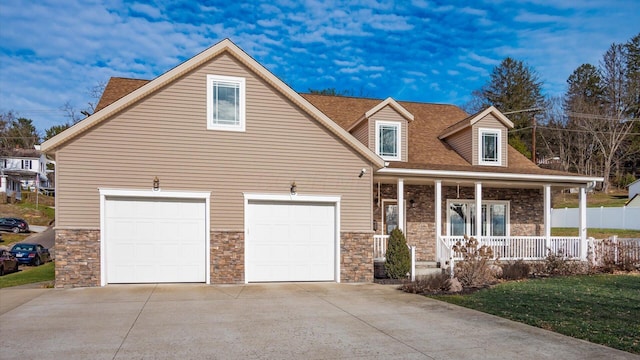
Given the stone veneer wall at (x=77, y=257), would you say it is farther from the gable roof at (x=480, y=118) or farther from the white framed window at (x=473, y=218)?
the gable roof at (x=480, y=118)

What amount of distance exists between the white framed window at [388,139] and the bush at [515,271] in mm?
5051

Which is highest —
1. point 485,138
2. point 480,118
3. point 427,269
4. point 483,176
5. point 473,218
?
point 480,118

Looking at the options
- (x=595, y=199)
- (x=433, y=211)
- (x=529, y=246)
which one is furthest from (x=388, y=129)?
(x=595, y=199)

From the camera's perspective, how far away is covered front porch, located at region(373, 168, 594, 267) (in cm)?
1486

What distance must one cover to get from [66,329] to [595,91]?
60.5m

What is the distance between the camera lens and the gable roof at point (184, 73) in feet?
36.5

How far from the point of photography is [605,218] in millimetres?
31594

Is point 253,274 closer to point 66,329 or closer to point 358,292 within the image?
point 358,292

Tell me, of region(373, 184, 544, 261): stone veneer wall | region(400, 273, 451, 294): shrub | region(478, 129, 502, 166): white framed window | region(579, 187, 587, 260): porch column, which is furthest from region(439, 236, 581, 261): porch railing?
region(400, 273, 451, 294): shrub

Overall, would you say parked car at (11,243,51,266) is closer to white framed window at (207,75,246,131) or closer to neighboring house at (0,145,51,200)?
white framed window at (207,75,246,131)

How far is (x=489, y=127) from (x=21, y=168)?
229 feet

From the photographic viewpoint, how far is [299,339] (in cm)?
671

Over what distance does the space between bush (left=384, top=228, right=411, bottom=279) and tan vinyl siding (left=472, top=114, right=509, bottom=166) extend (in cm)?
575

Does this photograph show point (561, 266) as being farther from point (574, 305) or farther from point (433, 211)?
point (574, 305)
